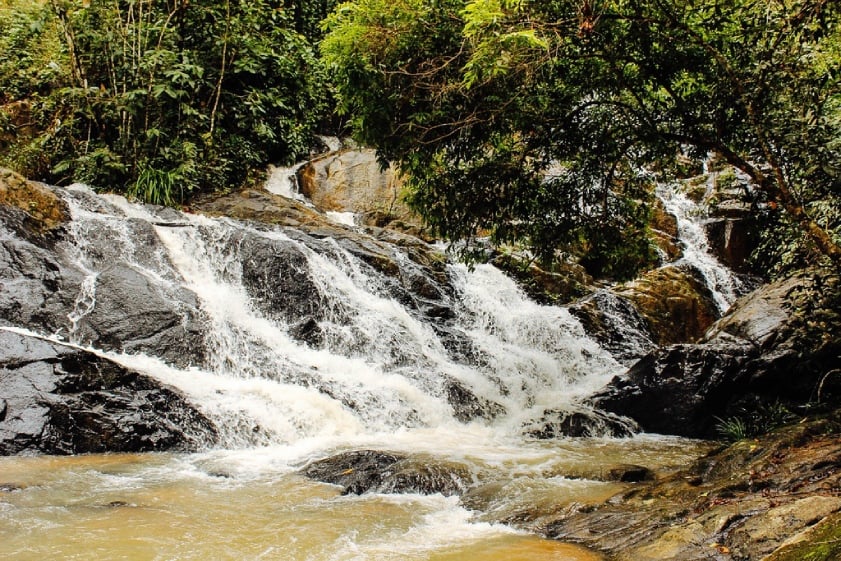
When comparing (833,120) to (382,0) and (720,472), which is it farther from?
(382,0)

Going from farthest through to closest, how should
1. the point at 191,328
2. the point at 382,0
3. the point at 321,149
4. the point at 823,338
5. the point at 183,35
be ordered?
the point at 321,149 → the point at 183,35 → the point at 191,328 → the point at 382,0 → the point at 823,338

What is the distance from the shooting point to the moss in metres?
2.34

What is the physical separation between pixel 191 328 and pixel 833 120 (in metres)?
7.09

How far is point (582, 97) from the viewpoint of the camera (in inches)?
279


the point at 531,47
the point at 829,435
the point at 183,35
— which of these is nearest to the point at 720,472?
the point at 829,435

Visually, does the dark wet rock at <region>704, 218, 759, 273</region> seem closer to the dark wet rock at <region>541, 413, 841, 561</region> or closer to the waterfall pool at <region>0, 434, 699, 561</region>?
the waterfall pool at <region>0, 434, 699, 561</region>

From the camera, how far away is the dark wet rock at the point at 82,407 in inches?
239

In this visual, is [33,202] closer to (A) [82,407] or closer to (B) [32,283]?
(B) [32,283]

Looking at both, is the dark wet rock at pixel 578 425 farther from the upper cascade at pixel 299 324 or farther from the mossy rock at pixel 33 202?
the mossy rock at pixel 33 202

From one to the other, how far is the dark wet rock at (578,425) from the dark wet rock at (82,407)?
3.88 meters

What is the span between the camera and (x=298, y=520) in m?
4.46

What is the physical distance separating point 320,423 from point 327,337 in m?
2.12

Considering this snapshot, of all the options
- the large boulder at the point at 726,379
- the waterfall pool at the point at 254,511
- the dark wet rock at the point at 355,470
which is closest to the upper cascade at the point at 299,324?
the large boulder at the point at 726,379

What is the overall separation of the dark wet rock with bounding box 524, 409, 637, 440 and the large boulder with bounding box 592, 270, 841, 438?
11.5 inches
